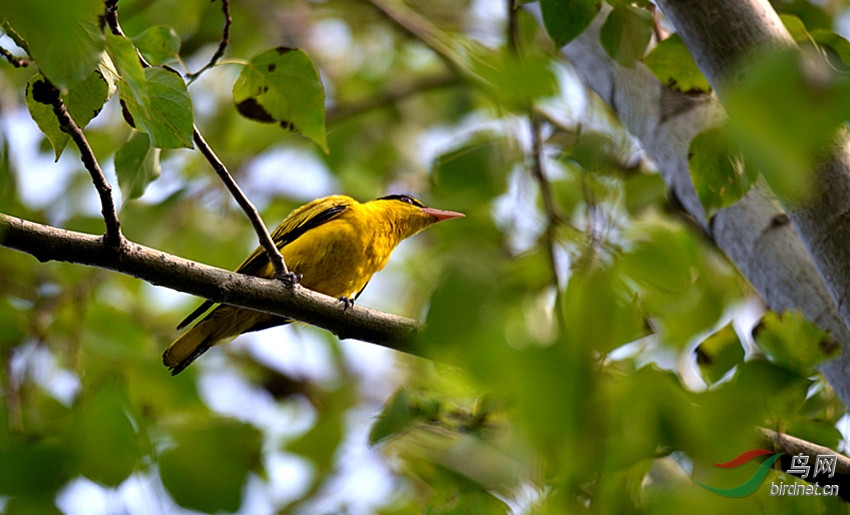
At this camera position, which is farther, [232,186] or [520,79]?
[232,186]

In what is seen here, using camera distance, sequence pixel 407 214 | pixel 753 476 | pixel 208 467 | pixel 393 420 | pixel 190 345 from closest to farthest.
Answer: pixel 753 476 → pixel 393 420 → pixel 208 467 → pixel 190 345 → pixel 407 214

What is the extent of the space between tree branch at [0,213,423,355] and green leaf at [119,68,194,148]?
47 centimetres

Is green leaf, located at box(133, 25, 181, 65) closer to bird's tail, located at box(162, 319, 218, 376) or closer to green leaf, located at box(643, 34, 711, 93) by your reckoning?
green leaf, located at box(643, 34, 711, 93)

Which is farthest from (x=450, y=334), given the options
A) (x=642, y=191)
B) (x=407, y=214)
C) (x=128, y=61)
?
(x=407, y=214)

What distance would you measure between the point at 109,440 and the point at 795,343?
1.85 m

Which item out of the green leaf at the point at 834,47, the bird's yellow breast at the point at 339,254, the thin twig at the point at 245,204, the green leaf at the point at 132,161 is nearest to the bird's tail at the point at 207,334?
the bird's yellow breast at the point at 339,254

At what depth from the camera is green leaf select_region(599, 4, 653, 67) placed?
7.29ft

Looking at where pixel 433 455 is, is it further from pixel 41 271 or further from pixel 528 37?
pixel 41 271

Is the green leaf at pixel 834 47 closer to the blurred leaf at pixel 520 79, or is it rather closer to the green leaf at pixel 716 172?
the green leaf at pixel 716 172

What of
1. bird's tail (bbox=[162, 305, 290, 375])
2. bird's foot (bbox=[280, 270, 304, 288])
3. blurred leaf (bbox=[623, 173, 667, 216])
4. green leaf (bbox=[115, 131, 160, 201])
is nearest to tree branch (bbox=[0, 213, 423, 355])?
bird's foot (bbox=[280, 270, 304, 288])

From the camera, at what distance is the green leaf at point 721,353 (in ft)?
7.48

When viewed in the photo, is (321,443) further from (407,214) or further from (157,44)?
(407,214)

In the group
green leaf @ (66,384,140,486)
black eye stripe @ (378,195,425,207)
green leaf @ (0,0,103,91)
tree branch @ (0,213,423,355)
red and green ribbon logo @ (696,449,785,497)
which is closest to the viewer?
green leaf @ (0,0,103,91)

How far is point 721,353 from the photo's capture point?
2.29 meters
